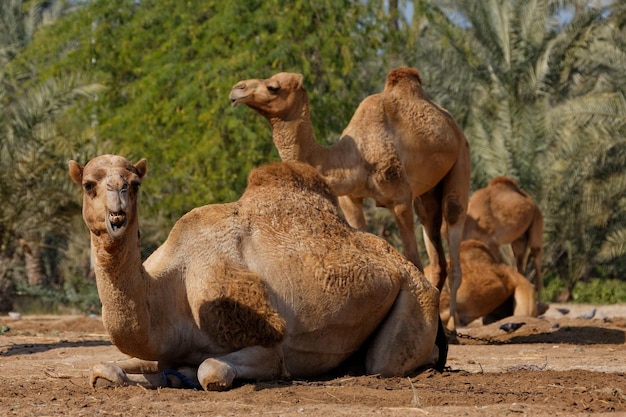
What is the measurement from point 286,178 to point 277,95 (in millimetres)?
3538

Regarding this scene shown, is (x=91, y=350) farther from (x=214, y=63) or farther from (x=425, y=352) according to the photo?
(x=214, y=63)

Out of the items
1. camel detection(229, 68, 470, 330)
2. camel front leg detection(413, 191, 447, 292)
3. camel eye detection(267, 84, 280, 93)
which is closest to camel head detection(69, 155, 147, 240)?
camel detection(229, 68, 470, 330)

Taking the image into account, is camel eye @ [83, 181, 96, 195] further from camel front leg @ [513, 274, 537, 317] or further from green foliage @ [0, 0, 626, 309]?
green foliage @ [0, 0, 626, 309]

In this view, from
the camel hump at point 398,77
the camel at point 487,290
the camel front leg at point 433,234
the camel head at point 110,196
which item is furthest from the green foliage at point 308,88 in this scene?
the camel head at point 110,196

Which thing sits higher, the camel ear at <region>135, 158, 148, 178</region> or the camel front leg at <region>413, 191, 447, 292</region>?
the camel ear at <region>135, 158, 148, 178</region>

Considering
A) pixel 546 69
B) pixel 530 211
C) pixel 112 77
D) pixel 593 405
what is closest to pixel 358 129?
pixel 593 405

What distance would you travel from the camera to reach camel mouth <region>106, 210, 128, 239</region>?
5.08 meters

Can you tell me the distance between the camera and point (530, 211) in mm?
18641

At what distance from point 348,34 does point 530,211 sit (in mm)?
4732

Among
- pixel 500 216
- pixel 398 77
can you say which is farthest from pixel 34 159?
pixel 398 77

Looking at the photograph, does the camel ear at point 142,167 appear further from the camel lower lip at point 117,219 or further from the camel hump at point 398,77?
the camel hump at point 398,77

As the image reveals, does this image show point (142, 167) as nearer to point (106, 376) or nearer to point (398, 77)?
point (106, 376)

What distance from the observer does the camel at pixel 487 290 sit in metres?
13.9

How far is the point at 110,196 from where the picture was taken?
509cm
